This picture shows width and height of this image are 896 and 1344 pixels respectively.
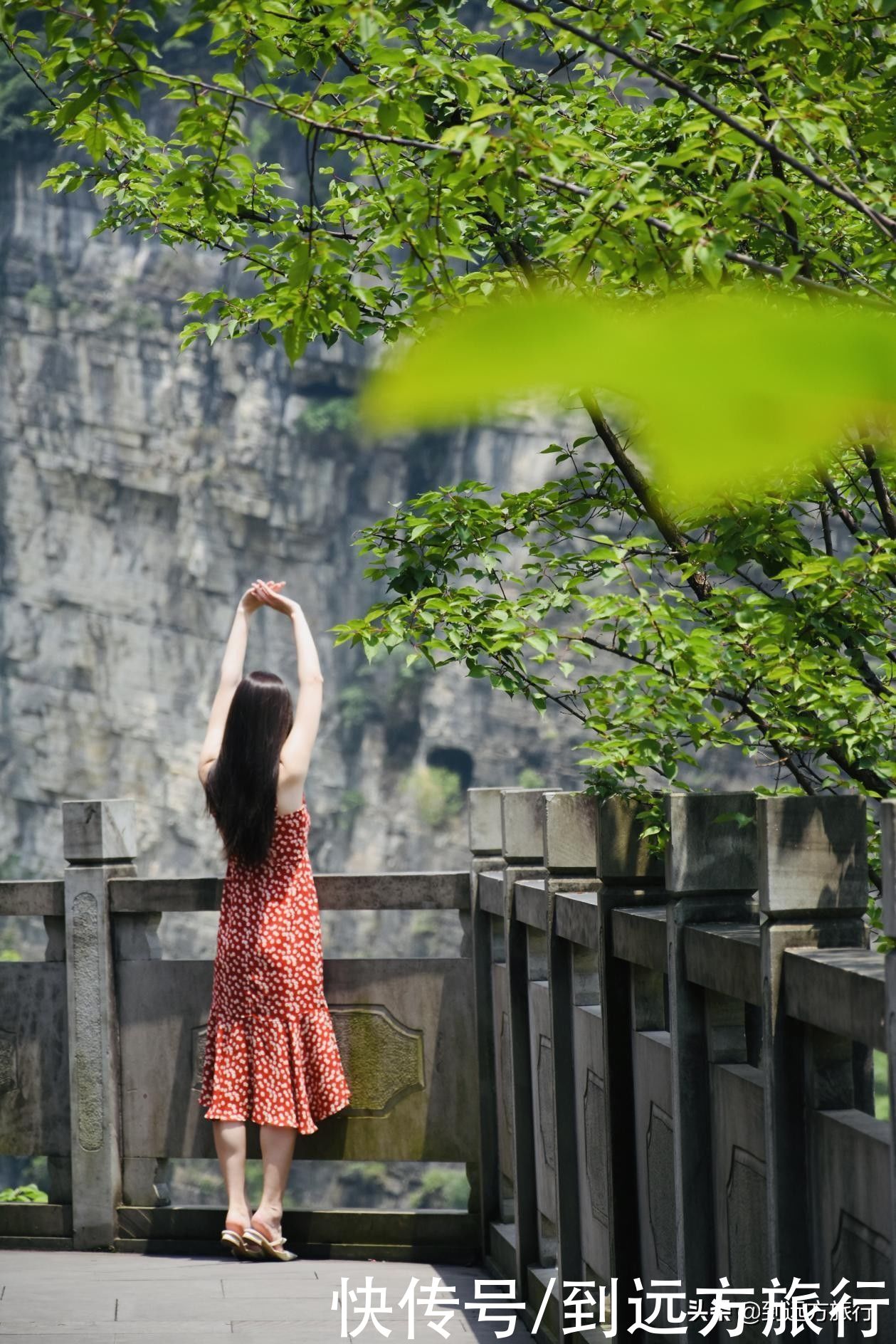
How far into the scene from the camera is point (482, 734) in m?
32.1

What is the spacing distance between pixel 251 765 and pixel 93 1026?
975mm

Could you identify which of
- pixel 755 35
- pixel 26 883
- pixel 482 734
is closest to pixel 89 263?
pixel 482 734

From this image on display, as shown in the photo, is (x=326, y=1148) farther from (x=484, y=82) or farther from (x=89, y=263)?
(x=89, y=263)

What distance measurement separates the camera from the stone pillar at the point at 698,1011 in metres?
2.09

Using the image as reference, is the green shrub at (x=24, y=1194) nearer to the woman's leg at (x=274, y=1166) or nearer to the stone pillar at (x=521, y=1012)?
→ the woman's leg at (x=274, y=1166)

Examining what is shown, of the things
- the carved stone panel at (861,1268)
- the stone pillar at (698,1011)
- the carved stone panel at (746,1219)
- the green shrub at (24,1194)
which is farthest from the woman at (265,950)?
the carved stone panel at (861,1268)

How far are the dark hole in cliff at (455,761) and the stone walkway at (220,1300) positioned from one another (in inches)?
1106

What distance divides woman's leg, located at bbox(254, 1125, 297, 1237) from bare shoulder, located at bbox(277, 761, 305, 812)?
0.79m

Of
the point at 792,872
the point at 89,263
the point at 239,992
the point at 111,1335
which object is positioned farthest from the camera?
the point at 89,263

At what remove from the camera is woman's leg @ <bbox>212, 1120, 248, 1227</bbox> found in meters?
3.72

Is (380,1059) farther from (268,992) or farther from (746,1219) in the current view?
(746,1219)

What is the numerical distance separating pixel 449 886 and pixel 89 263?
29073 millimetres

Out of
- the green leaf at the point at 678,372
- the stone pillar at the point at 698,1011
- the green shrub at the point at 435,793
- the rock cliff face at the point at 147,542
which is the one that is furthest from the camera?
the green shrub at the point at 435,793

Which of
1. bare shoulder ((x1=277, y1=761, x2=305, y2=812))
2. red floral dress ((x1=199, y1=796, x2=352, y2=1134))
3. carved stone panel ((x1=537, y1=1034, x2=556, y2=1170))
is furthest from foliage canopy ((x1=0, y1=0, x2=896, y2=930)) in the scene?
red floral dress ((x1=199, y1=796, x2=352, y2=1134))
